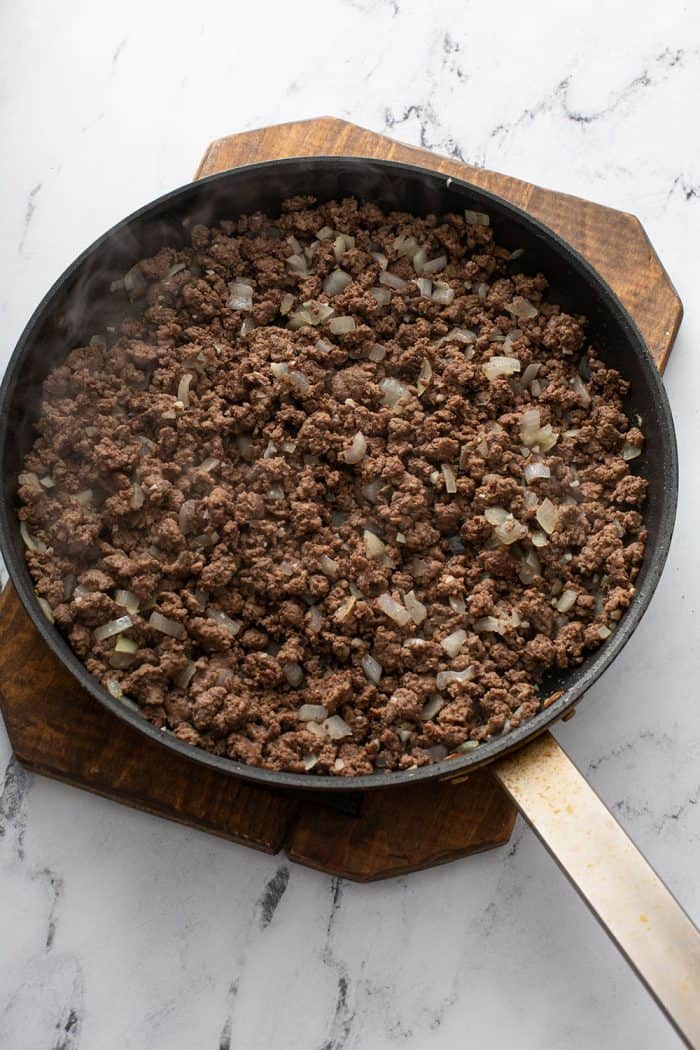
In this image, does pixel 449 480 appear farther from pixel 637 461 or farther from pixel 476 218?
pixel 476 218

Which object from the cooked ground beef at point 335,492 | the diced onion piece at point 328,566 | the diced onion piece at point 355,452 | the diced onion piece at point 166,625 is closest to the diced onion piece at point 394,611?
the cooked ground beef at point 335,492

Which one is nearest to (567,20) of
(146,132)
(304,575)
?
(146,132)

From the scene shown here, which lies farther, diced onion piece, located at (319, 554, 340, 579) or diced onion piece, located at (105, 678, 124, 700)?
diced onion piece, located at (319, 554, 340, 579)

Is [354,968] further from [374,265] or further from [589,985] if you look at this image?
[374,265]

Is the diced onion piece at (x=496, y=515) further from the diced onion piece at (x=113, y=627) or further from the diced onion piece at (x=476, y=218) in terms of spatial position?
the diced onion piece at (x=113, y=627)

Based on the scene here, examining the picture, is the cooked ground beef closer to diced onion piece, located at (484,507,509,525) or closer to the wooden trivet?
diced onion piece, located at (484,507,509,525)

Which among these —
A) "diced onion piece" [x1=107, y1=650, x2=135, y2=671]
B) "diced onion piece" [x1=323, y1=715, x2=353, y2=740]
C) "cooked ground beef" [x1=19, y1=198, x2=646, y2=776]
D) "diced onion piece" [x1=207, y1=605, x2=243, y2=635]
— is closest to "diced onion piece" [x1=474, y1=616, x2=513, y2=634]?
"cooked ground beef" [x1=19, y1=198, x2=646, y2=776]

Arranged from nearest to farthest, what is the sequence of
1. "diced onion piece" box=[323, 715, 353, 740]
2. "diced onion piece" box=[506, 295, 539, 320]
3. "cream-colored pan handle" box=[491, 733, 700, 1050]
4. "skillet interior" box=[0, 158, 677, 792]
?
"cream-colored pan handle" box=[491, 733, 700, 1050] → "skillet interior" box=[0, 158, 677, 792] → "diced onion piece" box=[323, 715, 353, 740] → "diced onion piece" box=[506, 295, 539, 320]
